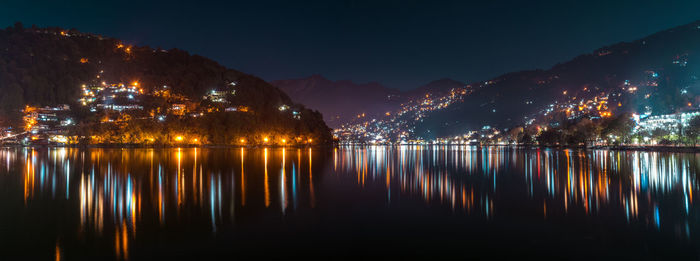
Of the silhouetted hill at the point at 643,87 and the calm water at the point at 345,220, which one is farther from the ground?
the silhouetted hill at the point at 643,87

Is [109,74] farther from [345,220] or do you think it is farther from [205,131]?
[345,220]

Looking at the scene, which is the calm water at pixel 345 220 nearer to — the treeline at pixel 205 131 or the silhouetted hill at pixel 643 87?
the treeline at pixel 205 131

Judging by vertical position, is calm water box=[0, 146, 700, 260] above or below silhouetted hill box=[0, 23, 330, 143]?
below

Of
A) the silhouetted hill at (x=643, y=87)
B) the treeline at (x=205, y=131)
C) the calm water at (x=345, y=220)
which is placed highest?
the silhouetted hill at (x=643, y=87)

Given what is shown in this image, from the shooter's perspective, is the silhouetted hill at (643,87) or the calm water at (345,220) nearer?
the calm water at (345,220)

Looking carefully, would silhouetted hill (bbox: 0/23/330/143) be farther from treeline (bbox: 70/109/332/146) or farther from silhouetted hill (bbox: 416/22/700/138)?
silhouetted hill (bbox: 416/22/700/138)

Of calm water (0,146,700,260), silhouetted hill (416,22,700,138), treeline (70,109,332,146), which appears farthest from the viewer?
silhouetted hill (416,22,700,138)

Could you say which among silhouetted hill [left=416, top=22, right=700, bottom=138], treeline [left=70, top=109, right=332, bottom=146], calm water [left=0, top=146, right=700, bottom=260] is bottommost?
calm water [left=0, top=146, right=700, bottom=260]

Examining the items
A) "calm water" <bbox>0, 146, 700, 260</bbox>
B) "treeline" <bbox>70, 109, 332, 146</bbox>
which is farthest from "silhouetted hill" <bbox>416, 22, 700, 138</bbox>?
"calm water" <bbox>0, 146, 700, 260</bbox>

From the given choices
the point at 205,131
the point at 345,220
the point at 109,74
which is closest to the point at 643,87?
the point at 205,131

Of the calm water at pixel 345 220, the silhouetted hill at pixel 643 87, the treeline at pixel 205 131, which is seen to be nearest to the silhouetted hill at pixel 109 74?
the treeline at pixel 205 131

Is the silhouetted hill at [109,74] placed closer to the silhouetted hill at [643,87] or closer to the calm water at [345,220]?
the calm water at [345,220]

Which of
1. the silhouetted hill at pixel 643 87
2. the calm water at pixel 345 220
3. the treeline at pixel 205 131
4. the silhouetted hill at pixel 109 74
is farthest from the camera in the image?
the silhouetted hill at pixel 643 87

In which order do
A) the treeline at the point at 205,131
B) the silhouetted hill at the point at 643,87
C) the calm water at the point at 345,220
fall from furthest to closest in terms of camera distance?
the silhouetted hill at the point at 643,87 → the treeline at the point at 205,131 → the calm water at the point at 345,220
